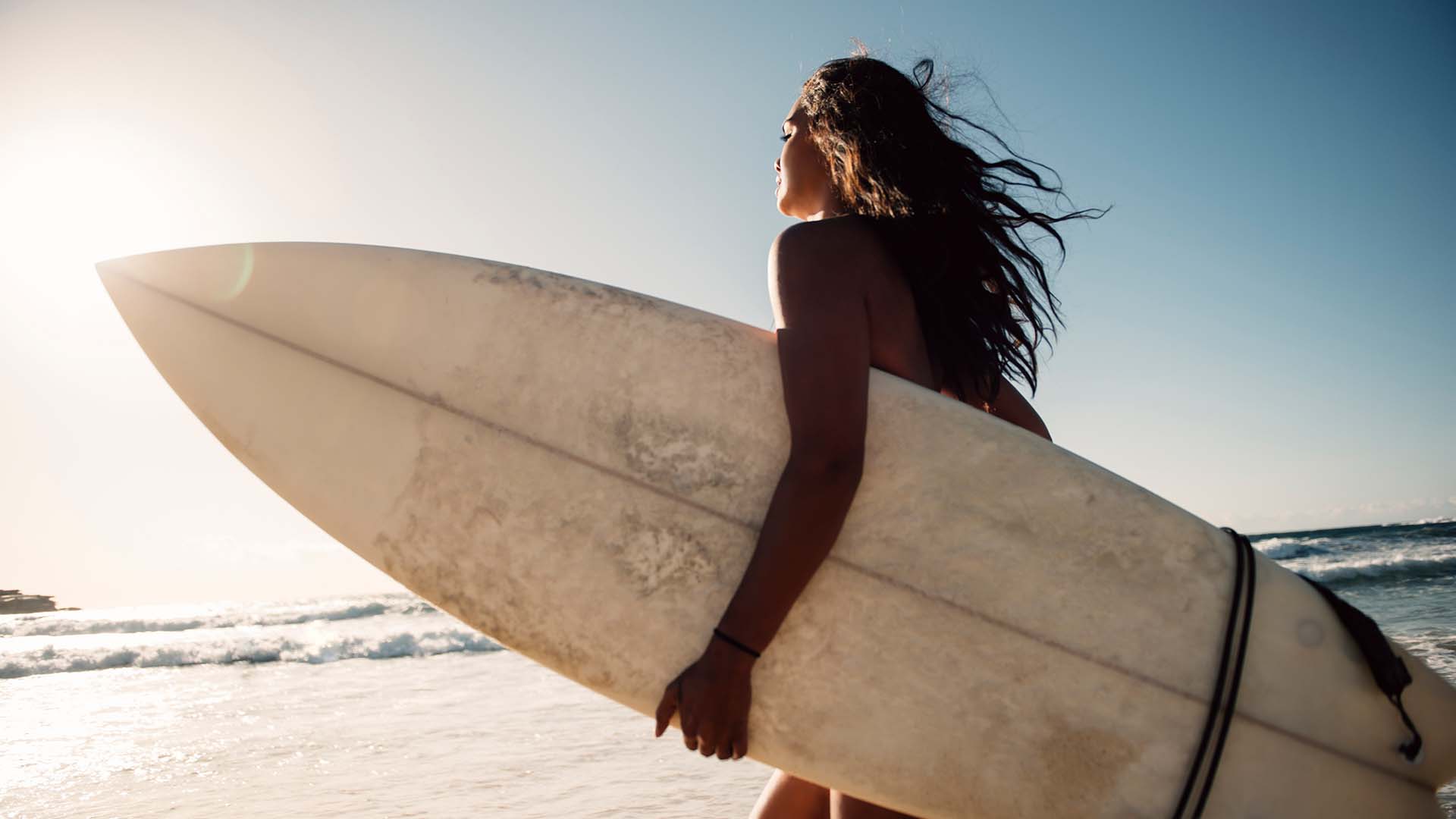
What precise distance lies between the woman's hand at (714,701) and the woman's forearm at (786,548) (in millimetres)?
37

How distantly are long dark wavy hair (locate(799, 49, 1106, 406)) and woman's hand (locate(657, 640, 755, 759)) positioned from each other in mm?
641

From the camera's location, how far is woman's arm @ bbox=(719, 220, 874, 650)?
1088mm

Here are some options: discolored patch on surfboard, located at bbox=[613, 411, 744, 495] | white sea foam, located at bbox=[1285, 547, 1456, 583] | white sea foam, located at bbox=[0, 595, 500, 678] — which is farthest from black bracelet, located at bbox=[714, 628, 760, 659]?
white sea foam, located at bbox=[1285, 547, 1456, 583]

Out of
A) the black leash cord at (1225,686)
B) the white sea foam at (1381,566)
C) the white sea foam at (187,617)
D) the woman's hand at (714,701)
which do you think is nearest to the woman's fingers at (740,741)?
the woman's hand at (714,701)

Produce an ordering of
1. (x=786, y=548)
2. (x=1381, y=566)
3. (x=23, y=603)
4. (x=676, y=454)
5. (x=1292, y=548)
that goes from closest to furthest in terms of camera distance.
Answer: (x=786, y=548) < (x=676, y=454) < (x=1381, y=566) < (x=1292, y=548) < (x=23, y=603)

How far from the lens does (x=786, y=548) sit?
1086 mm

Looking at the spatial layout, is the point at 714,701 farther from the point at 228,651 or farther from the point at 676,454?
the point at 228,651

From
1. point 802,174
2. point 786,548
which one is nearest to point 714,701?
point 786,548

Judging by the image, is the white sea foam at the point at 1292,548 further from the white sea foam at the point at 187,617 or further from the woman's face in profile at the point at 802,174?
the woman's face in profile at the point at 802,174

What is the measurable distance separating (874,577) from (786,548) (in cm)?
29

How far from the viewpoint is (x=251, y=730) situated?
4.86 metres

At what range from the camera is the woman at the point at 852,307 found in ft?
3.59

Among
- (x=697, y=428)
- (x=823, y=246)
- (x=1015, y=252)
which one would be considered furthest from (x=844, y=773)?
(x=1015, y=252)

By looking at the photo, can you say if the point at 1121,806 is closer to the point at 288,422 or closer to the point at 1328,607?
the point at 1328,607
